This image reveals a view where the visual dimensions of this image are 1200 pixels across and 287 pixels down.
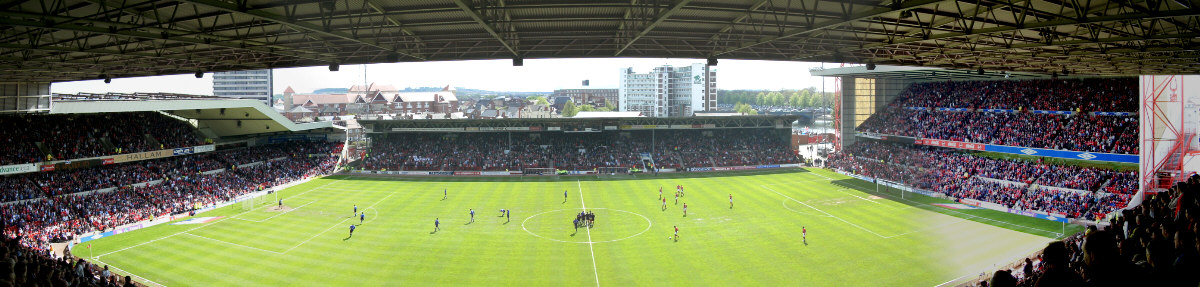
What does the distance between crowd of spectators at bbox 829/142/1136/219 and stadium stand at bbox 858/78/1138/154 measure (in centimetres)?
156

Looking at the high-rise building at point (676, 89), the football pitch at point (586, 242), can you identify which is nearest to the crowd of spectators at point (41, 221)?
the football pitch at point (586, 242)

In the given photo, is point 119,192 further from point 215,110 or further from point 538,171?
point 538,171

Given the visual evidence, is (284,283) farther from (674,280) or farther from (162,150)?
(162,150)

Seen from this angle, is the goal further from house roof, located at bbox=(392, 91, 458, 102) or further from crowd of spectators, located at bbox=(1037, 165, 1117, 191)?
house roof, located at bbox=(392, 91, 458, 102)

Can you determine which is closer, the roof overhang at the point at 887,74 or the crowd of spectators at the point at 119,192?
the crowd of spectators at the point at 119,192

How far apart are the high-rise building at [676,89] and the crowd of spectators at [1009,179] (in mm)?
70233

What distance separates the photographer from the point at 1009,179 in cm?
3728

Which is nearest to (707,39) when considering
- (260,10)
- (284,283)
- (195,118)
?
(260,10)

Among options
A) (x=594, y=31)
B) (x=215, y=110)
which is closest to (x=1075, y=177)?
(x=594, y=31)

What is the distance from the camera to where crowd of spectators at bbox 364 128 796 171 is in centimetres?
5662

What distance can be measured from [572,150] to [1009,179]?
37528mm

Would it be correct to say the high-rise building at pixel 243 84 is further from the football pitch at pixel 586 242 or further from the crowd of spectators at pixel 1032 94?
the crowd of spectators at pixel 1032 94

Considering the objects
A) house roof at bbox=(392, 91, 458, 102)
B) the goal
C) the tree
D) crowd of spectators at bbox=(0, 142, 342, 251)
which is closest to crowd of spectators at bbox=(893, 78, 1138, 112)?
the goal

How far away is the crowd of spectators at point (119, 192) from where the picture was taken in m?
30.4
